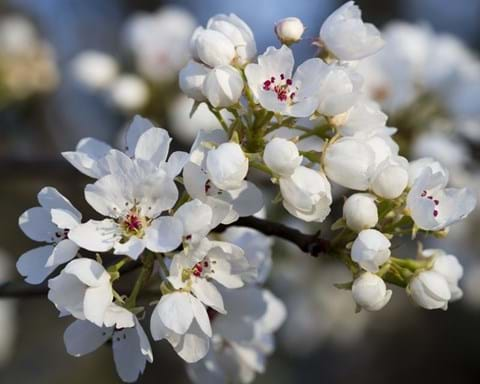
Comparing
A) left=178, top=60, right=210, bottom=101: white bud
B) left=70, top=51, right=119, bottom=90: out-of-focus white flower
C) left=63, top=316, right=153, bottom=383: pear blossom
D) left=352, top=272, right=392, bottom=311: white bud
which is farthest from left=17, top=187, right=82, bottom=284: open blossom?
left=70, top=51, right=119, bottom=90: out-of-focus white flower

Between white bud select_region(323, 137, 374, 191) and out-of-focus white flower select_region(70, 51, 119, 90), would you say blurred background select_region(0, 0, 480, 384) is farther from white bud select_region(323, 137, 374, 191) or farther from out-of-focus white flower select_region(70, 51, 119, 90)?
white bud select_region(323, 137, 374, 191)

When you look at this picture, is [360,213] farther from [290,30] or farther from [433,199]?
[290,30]

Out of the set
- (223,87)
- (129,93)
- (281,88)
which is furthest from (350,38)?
(129,93)

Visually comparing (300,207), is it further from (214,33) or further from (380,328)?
(380,328)

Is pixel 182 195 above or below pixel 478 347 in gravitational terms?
above

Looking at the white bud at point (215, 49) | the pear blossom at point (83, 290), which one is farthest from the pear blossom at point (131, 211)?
the white bud at point (215, 49)

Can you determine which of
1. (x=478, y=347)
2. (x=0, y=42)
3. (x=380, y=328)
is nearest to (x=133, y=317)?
(x=0, y=42)
